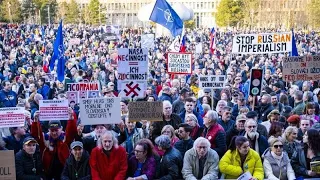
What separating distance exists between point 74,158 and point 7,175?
2.82ft

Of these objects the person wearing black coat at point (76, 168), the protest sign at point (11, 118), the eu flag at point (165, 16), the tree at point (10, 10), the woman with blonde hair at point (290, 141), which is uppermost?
the tree at point (10, 10)

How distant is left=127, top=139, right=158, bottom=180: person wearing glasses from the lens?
797 centimetres

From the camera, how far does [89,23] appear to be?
84.1 metres

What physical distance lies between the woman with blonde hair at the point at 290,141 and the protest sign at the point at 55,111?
11.3 ft

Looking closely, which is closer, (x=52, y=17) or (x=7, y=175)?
(x=7, y=175)

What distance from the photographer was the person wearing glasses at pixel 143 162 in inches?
314

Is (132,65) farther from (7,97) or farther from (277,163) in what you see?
(277,163)

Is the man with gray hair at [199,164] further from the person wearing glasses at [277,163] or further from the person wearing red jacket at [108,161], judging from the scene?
the person wearing red jacket at [108,161]

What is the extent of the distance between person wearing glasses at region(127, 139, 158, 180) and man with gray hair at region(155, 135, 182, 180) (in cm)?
13

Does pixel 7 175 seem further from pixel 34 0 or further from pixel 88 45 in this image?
pixel 34 0

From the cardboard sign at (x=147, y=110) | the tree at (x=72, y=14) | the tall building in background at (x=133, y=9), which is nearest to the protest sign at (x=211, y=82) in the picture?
the cardboard sign at (x=147, y=110)

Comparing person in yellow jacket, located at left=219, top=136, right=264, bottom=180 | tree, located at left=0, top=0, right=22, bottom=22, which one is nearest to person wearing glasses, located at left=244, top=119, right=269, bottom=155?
person in yellow jacket, located at left=219, top=136, right=264, bottom=180

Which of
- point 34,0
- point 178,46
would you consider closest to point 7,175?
point 178,46

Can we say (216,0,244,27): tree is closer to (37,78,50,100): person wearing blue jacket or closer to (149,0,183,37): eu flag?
(149,0,183,37): eu flag
